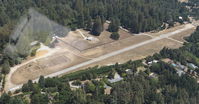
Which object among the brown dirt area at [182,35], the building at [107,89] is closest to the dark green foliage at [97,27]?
the brown dirt area at [182,35]

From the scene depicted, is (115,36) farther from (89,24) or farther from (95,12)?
(95,12)

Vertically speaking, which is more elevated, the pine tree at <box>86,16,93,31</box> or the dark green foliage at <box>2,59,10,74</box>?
the pine tree at <box>86,16,93,31</box>

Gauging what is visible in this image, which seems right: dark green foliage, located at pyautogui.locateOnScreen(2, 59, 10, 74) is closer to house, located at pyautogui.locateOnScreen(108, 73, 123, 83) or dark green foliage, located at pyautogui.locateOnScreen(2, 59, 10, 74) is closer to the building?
the building

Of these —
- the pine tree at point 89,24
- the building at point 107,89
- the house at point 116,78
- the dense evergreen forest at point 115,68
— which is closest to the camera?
the dense evergreen forest at point 115,68

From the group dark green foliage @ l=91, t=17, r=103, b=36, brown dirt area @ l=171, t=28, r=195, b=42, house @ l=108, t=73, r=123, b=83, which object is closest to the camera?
house @ l=108, t=73, r=123, b=83

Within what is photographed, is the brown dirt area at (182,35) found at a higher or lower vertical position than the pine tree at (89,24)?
lower

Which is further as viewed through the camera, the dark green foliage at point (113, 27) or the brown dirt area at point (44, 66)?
the dark green foliage at point (113, 27)

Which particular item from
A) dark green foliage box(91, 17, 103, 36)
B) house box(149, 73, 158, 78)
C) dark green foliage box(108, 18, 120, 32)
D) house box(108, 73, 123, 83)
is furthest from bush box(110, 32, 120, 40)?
house box(149, 73, 158, 78)

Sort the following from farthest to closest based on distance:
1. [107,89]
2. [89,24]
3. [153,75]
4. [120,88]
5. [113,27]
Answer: [113,27], [89,24], [153,75], [107,89], [120,88]

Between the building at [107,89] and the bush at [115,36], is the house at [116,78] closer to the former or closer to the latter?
the building at [107,89]

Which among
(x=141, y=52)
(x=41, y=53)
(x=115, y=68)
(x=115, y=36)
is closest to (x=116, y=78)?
(x=115, y=68)

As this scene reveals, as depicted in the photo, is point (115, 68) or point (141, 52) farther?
point (141, 52)
